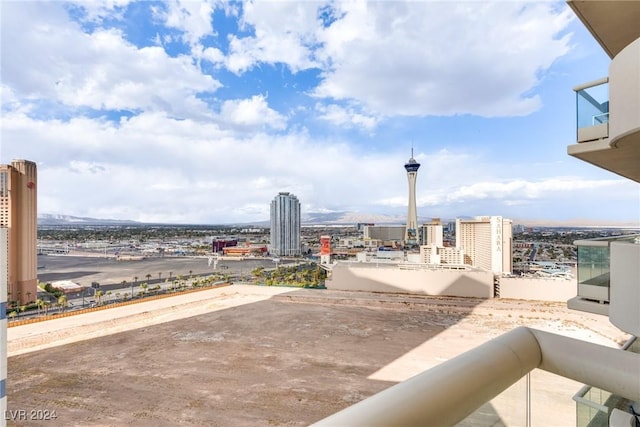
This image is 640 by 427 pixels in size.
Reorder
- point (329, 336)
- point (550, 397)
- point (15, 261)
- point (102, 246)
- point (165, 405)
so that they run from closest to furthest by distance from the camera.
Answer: point (550, 397)
point (165, 405)
point (329, 336)
point (15, 261)
point (102, 246)

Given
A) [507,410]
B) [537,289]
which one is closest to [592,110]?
[507,410]

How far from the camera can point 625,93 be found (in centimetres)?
169

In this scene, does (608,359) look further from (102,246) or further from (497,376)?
(102,246)

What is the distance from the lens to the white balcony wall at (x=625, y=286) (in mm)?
2023

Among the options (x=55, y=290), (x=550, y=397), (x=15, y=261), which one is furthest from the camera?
(x=55, y=290)

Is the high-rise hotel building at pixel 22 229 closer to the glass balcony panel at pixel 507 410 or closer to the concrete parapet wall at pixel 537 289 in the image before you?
the glass balcony panel at pixel 507 410

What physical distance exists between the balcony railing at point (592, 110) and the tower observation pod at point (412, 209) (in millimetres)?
45750

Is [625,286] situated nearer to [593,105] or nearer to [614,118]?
[614,118]

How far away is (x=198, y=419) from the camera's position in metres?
4.12

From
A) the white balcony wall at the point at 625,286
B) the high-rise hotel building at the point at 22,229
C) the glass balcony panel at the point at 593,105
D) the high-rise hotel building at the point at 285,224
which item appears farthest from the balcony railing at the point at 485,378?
the high-rise hotel building at the point at 285,224

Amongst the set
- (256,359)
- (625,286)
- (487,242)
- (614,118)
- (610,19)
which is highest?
(610,19)

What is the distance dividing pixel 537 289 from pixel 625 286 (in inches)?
350

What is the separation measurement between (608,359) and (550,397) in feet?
1.02

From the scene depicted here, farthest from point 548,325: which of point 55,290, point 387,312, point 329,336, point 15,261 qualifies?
point 55,290
